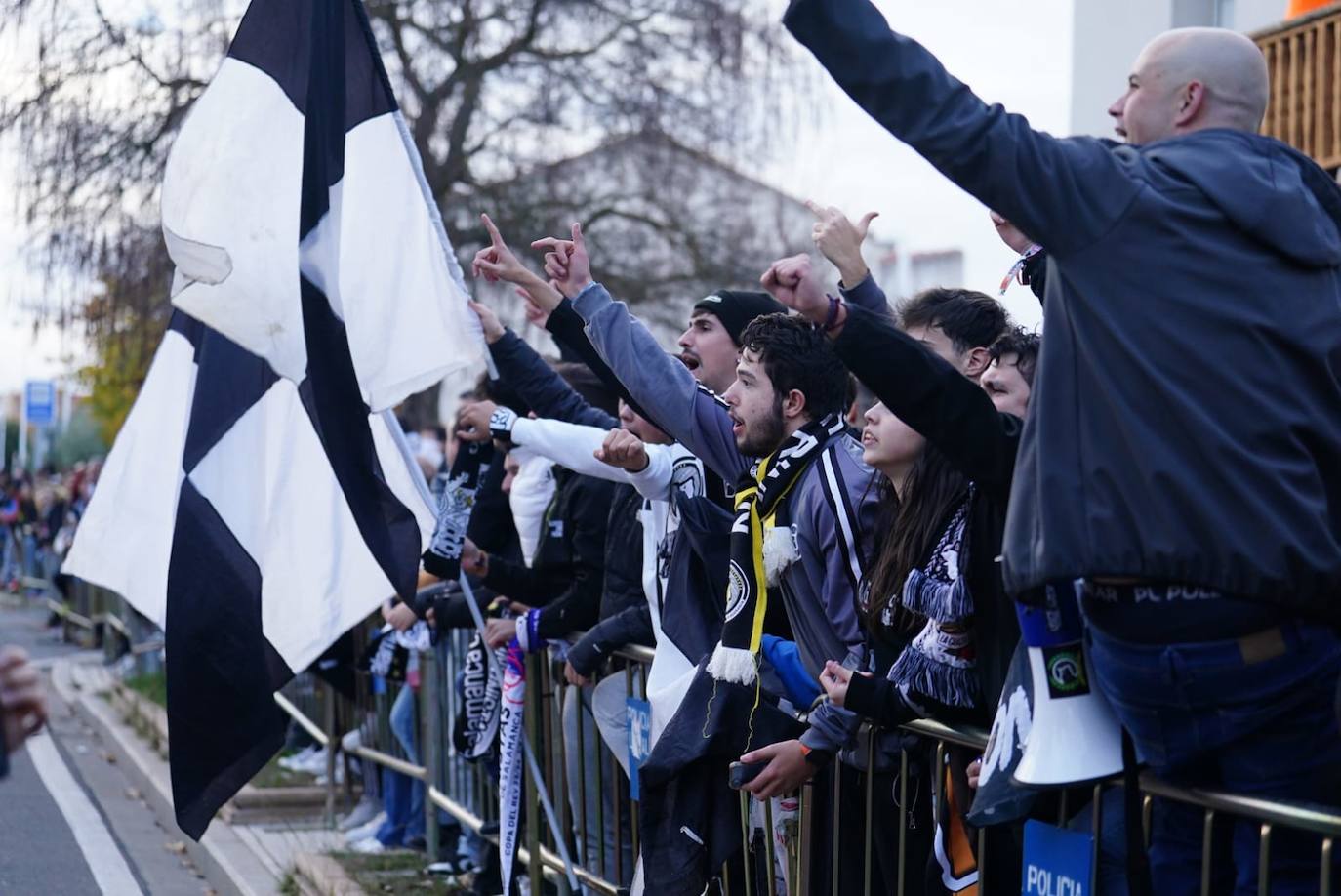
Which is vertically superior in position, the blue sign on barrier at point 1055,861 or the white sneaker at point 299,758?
the blue sign on barrier at point 1055,861

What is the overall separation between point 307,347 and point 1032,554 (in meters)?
3.32

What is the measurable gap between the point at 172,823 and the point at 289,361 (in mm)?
4998

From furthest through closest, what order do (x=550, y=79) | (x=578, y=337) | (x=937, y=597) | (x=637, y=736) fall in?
(x=550, y=79) < (x=578, y=337) < (x=637, y=736) < (x=937, y=597)

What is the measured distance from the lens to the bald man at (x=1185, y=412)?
291 centimetres

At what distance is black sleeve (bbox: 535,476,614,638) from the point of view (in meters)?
6.27

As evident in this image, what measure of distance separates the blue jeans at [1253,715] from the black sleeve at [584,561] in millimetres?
3305

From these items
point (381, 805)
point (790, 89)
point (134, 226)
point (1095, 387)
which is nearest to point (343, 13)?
point (1095, 387)

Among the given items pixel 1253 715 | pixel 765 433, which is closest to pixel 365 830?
pixel 765 433

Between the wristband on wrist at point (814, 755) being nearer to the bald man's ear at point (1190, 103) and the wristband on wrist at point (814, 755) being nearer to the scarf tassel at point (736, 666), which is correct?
the scarf tassel at point (736, 666)

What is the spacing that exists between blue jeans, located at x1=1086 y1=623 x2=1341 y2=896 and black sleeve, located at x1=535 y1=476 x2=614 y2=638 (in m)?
3.30

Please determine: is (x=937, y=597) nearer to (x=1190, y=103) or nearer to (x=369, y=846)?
(x=1190, y=103)

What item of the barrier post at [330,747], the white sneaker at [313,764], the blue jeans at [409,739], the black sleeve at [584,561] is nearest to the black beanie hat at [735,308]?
the black sleeve at [584,561]

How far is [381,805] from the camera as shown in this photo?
916 cm

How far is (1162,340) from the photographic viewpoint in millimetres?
2961
